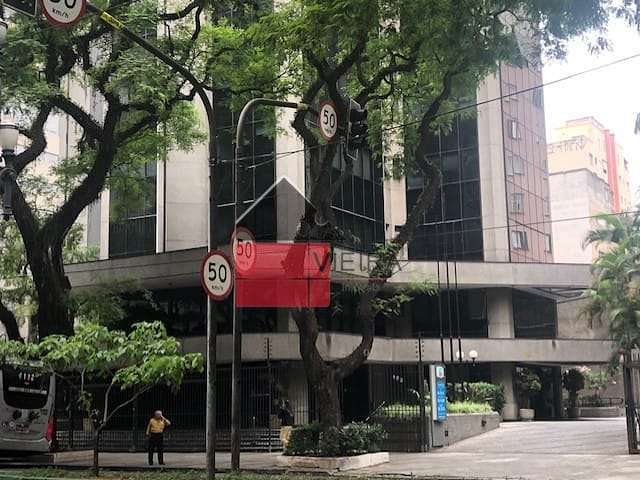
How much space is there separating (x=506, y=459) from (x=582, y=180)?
72.1 m

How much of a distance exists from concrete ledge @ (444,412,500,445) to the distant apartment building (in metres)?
43.7

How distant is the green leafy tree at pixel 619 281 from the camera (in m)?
33.2

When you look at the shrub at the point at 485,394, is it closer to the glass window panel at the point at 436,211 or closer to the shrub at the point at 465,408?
the shrub at the point at 465,408

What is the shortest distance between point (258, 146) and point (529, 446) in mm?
17565

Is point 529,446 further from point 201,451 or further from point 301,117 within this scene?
point 301,117

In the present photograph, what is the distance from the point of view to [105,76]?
22.0 meters

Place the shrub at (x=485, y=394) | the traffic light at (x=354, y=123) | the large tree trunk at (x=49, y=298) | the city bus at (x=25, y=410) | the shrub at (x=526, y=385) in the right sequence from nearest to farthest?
the traffic light at (x=354, y=123) → the city bus at (x=25, y=410) → the large tree trunk at (x=49, y=298) → the shrub at (x=485, y=394) → the shrub at (x=526, y=385)

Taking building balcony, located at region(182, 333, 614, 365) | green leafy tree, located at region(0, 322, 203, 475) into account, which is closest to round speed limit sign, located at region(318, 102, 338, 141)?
green leafy tree, located at region(0, 322, 203, 475)

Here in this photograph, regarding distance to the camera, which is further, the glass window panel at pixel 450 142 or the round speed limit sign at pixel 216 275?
the glass window panel at pixel 450 142

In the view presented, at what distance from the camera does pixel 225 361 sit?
31953 millimetres

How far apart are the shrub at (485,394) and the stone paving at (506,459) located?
18.8ft

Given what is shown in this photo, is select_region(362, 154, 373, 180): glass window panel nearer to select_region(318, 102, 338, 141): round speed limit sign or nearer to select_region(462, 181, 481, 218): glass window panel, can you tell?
select_region(462, 181, 481, 218): glass window panel

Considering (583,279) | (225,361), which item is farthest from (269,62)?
(583,279)

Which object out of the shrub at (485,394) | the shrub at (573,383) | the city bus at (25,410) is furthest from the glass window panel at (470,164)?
the city bus at (25,410)
